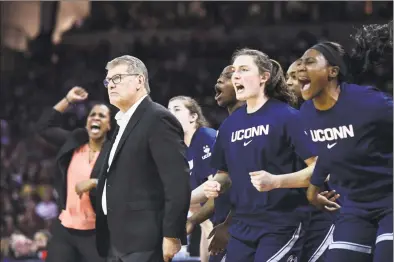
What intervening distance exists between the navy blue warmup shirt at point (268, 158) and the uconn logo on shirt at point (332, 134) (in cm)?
32

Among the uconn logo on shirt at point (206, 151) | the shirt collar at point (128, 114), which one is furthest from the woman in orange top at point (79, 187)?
the shirt collar at point (128, 114)

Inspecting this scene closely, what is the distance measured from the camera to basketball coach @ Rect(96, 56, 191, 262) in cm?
525

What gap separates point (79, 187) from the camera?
7.41m

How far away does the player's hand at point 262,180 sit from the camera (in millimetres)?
5332

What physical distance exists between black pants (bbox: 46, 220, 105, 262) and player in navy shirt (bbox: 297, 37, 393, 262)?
2.60 m

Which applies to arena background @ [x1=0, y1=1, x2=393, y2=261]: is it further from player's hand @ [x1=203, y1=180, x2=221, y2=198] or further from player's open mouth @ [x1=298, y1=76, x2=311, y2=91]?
player's open mouth @ [x1=298, y1=76, x2=311, y2=91]

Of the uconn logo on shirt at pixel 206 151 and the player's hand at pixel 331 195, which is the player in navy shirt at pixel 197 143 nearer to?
the uconn logo on shirt at pixel 206 151

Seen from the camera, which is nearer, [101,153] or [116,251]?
[116,251]

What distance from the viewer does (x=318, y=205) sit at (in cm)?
568

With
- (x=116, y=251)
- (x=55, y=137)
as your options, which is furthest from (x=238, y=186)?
(x=55, y=137)

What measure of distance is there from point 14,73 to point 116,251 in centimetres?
1207

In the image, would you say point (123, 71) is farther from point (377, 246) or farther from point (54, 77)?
point (54, 77)

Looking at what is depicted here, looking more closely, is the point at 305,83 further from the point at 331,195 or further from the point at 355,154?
the point at 331,195

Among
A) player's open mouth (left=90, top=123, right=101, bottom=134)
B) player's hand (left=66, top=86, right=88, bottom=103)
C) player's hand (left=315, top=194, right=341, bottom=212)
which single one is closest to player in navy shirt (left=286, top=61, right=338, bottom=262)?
player's hand (left=315, top=194, right=341, bottom=212)
